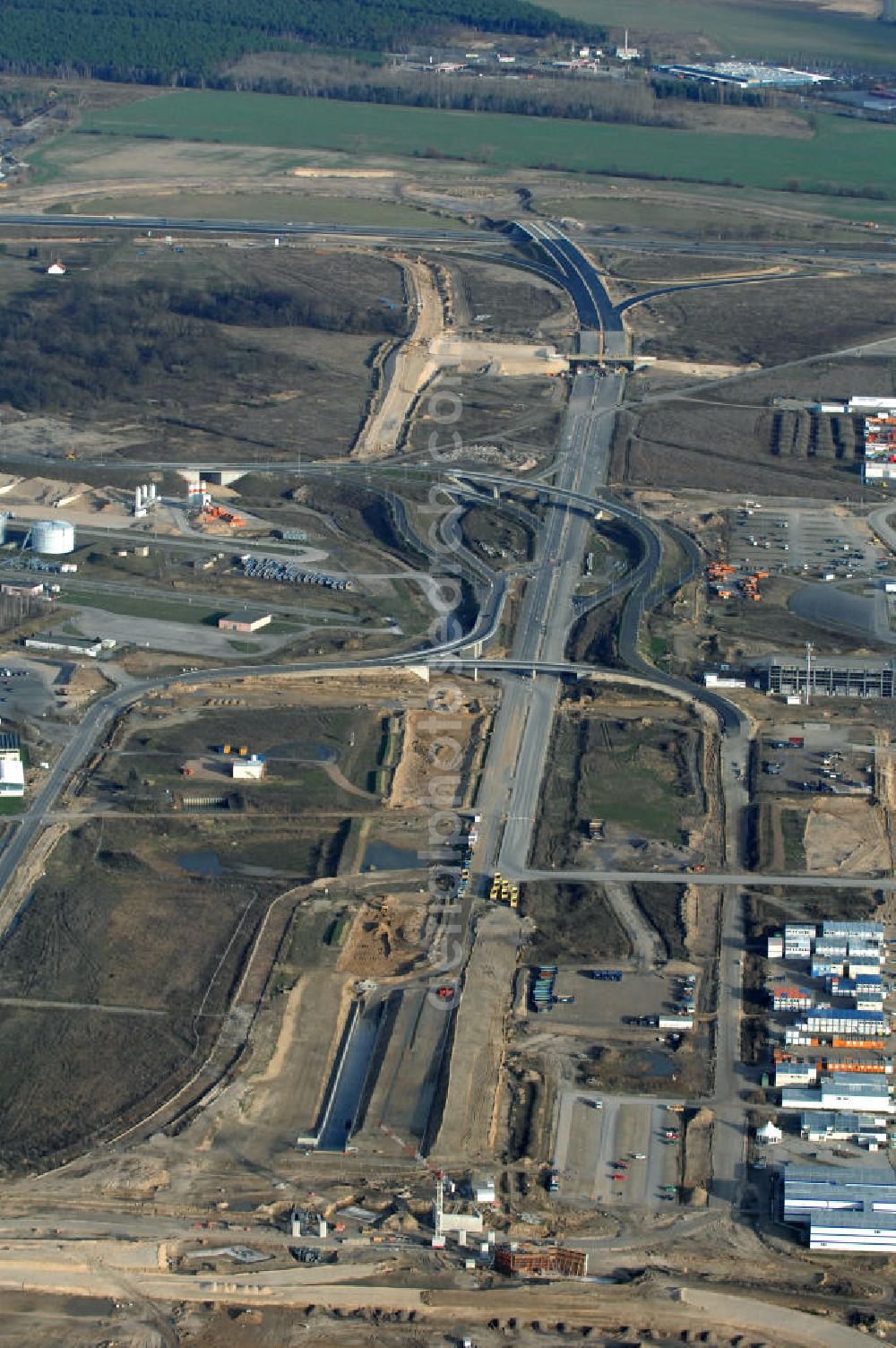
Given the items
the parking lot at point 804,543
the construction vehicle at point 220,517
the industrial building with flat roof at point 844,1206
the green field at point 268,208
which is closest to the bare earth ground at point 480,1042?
the industrial building with flat roof at point 844,1206

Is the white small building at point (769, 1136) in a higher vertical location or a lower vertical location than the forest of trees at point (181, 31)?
lower

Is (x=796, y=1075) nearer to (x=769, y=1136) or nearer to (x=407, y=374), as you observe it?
(x=769, y=1136)

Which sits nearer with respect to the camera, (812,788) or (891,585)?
(812,788)

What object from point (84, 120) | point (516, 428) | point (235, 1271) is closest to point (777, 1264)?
point (235, 1271)

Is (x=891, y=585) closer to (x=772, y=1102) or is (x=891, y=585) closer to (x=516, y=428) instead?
(x=516, y=428)

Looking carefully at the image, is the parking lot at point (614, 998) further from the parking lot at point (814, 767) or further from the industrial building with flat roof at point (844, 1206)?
the parking lot at point (814, 767)

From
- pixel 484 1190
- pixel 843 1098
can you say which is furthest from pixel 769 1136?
pixel 484 1190

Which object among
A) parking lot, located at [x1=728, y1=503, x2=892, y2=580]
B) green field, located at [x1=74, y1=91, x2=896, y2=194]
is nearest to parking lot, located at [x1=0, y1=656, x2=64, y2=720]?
parking lot, located at [x1=728, y1=503, x2=892, y2=580]
